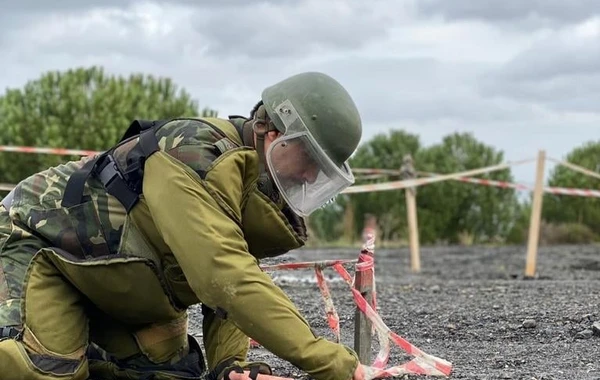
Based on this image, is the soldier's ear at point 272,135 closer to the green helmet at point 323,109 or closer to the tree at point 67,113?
the green helmet at point 323,109

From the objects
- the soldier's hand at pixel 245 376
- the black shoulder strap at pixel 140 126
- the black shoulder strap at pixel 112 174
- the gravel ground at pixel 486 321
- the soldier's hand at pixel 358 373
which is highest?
the black shoulder strap at pixel 140 126

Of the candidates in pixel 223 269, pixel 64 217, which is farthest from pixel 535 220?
pixel 223 269

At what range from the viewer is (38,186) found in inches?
159

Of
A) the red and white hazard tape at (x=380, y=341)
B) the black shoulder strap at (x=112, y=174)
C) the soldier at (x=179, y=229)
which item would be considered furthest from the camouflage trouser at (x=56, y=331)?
the red and white hazard tape at (x=380, y=341)

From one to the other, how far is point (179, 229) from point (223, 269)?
212 millimetres

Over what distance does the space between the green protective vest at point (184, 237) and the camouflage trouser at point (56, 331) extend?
6 cm

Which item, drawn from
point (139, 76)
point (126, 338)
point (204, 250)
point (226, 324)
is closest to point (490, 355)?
point (226, 324)

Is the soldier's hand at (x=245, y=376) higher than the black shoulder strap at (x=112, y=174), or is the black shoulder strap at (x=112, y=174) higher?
the black shoulder strap at (x=112, y=174)

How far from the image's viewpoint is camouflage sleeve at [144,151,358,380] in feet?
11.1

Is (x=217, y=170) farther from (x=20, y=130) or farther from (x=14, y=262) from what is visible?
(x=20, y=130)

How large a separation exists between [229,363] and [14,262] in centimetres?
107

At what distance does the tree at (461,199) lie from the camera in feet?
68.0

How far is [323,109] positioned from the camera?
3.66m

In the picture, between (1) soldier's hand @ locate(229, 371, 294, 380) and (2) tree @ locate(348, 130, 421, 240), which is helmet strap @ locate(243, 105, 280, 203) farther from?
(2) tree @ locate(348, 130, 421, 240)
